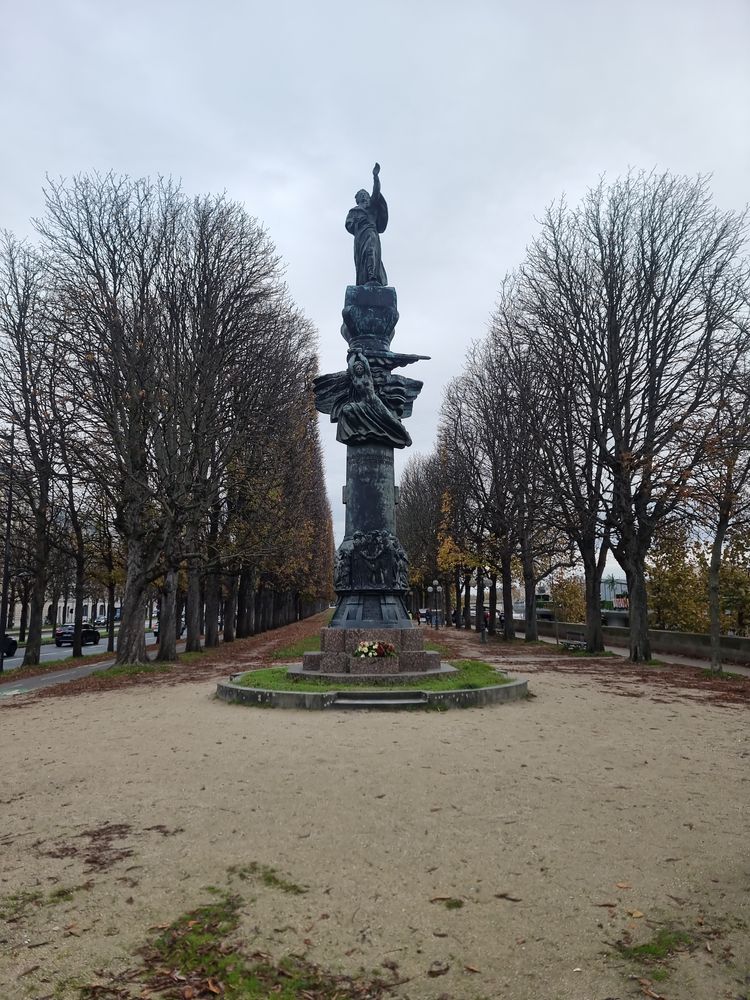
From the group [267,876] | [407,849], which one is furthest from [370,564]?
[267,876]

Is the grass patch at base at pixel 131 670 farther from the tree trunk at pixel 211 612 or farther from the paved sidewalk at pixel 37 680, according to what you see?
the tree trunk at pixel 211 612

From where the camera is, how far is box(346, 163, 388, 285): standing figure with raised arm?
58.6ft

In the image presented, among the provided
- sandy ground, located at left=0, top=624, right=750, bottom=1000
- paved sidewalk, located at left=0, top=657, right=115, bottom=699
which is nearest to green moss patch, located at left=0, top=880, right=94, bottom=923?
sandy ground, located at left=0, top=624, right=750, bottom=1000

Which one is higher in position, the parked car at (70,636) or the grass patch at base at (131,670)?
the grass patch at base at (131,670)

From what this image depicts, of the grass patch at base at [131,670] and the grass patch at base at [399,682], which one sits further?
the grass patch at base at [131,670]

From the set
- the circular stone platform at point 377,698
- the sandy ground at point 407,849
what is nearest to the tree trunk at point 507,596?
the circular stone platform at point 377,698

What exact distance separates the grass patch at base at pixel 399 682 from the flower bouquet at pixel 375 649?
69 centimetres

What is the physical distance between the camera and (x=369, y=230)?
1814 cm

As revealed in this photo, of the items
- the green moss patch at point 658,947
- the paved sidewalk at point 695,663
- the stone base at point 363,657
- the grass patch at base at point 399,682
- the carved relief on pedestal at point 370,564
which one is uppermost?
the carved relief on pedestal at point 370,564

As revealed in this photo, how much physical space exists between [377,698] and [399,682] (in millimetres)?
1200

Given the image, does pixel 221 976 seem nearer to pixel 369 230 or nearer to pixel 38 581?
pixel 369 230

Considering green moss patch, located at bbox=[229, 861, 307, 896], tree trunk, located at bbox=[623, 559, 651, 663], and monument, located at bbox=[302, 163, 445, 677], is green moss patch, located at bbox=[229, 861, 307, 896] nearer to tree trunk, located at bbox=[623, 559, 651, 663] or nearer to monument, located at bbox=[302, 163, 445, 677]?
monument, located at bbox=[302, 163, 445, 677]

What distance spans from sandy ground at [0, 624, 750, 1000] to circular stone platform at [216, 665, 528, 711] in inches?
67.5

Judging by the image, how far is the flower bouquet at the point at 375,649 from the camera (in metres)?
13.4
